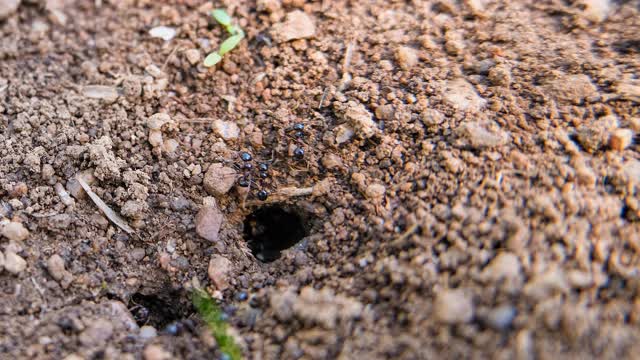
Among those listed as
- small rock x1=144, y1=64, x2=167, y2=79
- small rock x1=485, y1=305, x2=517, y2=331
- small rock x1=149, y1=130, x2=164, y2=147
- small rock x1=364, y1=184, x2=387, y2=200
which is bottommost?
small rock x1=149, y1=130, x2=164, y2=147

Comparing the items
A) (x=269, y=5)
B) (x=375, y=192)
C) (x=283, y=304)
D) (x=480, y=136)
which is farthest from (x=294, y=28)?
(x=283, y=304)

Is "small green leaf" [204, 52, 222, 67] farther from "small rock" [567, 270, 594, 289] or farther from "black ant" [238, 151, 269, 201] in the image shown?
"small rock" [567, 270, 594, 289]

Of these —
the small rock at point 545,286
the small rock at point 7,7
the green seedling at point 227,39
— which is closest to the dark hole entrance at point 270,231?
the green seedling at point 227,39

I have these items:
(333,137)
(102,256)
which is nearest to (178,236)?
(102,256)

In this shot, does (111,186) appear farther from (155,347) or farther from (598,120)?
(598,120)

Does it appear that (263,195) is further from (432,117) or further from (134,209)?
(432,117)

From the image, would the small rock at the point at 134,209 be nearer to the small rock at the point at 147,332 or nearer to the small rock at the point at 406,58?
the small rock at the point at 147,332

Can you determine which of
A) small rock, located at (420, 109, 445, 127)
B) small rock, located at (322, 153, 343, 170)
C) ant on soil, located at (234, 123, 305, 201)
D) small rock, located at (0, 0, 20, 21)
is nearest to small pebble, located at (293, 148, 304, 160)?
ant on soil, located at (234, 123, 305, 201)
